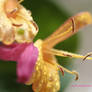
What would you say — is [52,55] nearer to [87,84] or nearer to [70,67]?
[70,67]

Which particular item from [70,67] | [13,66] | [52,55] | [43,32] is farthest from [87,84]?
[52,55]

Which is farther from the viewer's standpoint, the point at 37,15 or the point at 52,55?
the point at 37,15

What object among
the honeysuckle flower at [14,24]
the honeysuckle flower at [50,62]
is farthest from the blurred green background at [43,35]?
the honeysuckle flower at [14,24]

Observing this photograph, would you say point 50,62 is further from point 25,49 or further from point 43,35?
point 43,35

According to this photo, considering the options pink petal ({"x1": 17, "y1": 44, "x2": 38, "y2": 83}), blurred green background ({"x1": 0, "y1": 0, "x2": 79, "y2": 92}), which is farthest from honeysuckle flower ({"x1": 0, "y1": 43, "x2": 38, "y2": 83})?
blurred green background ({"x1": 0, "y1": 0, "x2": 79, "y2": 92})

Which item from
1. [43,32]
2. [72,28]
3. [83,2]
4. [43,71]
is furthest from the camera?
[83,2]

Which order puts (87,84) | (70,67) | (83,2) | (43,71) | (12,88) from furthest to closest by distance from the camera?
1. (83,2)
2. (87,84)
3. (70,67)
4. (12,88)
5. (43,71)
